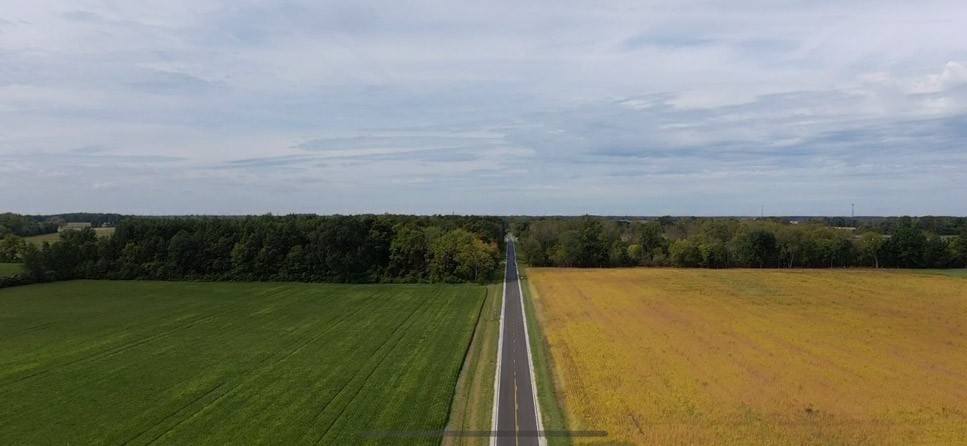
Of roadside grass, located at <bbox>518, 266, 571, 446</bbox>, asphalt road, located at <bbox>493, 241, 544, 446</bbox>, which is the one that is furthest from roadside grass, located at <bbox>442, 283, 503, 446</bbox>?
roadside grass, located at <bbox>518, 266, 571, 446</bbox>

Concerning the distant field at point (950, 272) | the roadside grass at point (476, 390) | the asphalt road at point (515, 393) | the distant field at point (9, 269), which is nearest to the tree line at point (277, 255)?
the distant field at point (9, 269)

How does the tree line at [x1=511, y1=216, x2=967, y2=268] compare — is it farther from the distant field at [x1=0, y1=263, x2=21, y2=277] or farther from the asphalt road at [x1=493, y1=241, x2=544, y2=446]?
the distant field at [x1=0, y1=263, x2=21, y2=277]

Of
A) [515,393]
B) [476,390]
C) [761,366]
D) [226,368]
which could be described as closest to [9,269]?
[226,368]

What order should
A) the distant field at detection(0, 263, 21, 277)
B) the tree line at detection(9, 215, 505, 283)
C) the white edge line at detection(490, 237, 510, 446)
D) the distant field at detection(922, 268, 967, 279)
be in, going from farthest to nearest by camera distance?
the distant field at detection(922, 268, 967, 279) → the tree line at detection(9, 215, 505, 283) → the distant field at detection(0, 263, 21, 277) → the white edge line at detection(490, 237, 510, 446)

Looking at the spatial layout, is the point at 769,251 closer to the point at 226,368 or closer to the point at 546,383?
the point at 546,383

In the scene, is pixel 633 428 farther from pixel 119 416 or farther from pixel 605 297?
pixel 605 297

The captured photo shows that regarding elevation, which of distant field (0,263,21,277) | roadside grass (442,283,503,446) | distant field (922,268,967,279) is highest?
distant field (0,263,21,277)
